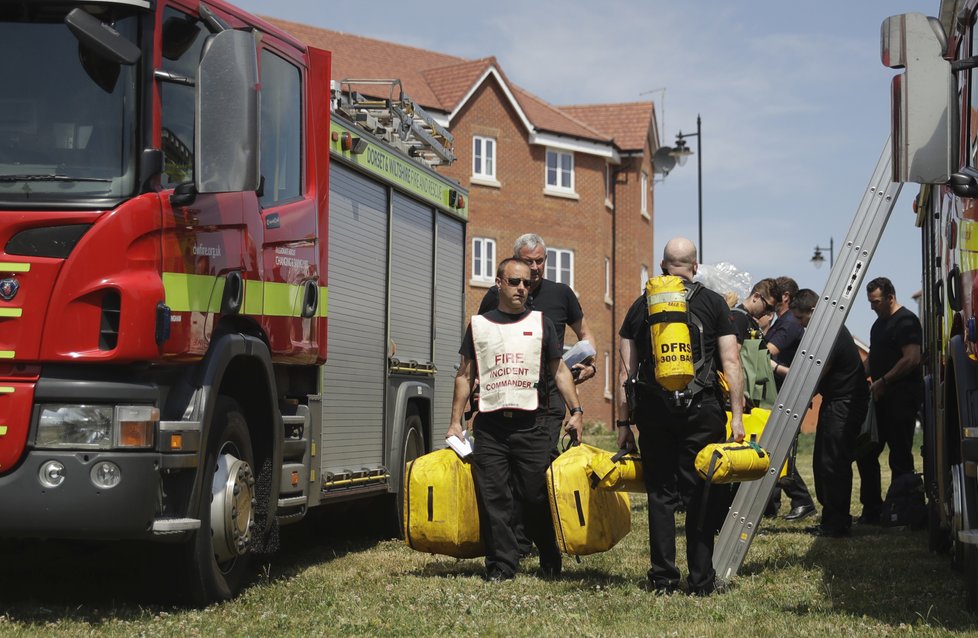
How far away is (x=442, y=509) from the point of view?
8.40 meters

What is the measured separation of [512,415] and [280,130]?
6.88 ft

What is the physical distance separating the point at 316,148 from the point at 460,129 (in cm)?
3178

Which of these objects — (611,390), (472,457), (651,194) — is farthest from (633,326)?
(651,194)

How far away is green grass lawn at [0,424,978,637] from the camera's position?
21.2 feet

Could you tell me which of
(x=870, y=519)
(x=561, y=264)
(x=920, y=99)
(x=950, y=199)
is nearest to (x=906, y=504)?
(x=870, y=519)

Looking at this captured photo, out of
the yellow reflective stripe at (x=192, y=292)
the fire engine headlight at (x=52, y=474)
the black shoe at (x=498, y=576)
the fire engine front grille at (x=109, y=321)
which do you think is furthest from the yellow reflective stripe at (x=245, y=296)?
the black shoe at (x=498, y=576)

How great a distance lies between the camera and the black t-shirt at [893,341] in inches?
474

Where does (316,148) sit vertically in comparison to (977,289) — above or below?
above

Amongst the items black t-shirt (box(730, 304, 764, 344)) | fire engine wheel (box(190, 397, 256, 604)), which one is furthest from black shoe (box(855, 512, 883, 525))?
fire engine wheel (box(190, 397, 256, 604))

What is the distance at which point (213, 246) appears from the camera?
6.89 metres

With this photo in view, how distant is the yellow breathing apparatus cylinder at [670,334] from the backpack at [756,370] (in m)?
4.39

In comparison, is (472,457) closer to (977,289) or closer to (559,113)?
(977,289)

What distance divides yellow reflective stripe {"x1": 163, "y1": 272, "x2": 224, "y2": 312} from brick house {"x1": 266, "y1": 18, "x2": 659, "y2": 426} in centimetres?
3173

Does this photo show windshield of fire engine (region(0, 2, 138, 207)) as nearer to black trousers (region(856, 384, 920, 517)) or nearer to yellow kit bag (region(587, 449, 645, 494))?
yellow kit bag (region(587, 449, 645, 494))
